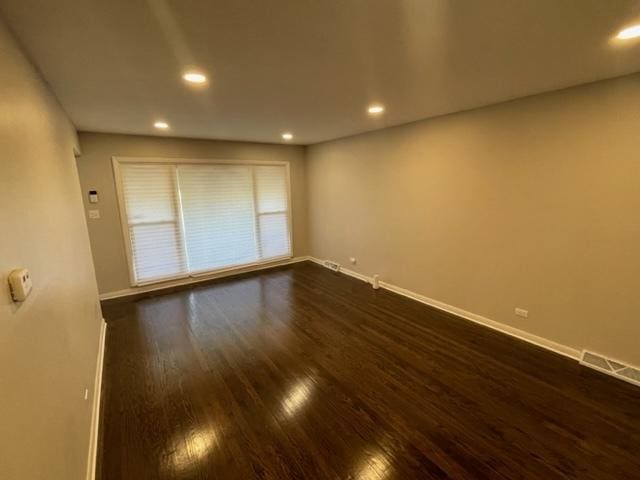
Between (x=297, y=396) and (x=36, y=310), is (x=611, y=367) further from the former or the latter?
(x=36, y=310)

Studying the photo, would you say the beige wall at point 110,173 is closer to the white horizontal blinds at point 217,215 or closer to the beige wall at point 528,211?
the white horizontal blinds at point 217,215

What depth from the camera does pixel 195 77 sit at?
6.87ft

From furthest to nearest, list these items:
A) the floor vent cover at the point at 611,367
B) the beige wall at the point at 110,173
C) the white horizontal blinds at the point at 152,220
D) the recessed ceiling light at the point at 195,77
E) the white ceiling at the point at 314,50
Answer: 1. the white horizontal blinds at the point at 152,220
2. the beige wall at the point at 110,173
3. the floor vent cover at the point at 611,367
4. the recessed ceiling light at the point at 195,77
5. the white ceiling at the point at 314,50

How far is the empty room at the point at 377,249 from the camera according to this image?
4.50 feet

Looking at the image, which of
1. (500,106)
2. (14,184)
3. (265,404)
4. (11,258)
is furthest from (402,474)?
(500,106)

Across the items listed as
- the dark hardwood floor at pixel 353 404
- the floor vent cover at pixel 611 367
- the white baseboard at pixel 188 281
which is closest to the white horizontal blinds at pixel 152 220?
the white baseboard at pixel 188 281

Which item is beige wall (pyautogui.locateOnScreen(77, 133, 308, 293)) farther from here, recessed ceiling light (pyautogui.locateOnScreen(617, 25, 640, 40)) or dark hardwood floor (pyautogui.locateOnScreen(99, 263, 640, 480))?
recessed ceiling light (pyautogui.locateOnScreen(617, 25, 640, 40))

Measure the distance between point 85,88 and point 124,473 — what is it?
8.75 feet

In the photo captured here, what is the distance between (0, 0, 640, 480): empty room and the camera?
54.0 inches

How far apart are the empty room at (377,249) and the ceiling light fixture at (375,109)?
0.15ft

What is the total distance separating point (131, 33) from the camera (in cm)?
149

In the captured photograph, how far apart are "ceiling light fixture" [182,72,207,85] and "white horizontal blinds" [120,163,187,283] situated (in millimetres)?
2786

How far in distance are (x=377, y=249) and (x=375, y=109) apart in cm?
218

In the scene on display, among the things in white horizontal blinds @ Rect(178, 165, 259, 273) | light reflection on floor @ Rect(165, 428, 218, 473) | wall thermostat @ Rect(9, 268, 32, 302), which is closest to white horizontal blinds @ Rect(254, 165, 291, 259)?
white horizontal blinds @ Rect(178, 165, 259, 273)
